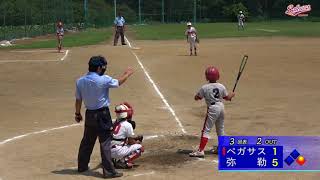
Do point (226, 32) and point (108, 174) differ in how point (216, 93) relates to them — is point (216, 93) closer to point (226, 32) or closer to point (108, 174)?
point (108, 174)

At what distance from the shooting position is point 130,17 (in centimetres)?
9412

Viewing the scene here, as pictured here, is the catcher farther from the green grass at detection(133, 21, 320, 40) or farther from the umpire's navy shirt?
the green grass at detection(133, 21, 320, 40)

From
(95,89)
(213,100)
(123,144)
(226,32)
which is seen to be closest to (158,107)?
(213,100)

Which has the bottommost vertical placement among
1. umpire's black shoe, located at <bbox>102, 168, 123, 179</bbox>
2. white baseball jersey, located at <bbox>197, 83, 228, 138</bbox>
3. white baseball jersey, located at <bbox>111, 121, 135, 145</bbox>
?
umpire's black shoe, located at <bbox>102, 168, 123, 179</bbox>

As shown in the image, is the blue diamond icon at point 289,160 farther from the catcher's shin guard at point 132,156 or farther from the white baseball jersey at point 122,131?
the white baseball jersey at point 122,131

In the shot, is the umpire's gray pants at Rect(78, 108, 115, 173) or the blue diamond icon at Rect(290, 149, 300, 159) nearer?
the umpire's gray pants at Rect(78, 108, 115, 173)

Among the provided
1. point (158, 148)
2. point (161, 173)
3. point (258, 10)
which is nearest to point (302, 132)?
point (158, 148)

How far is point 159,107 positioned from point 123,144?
613cm

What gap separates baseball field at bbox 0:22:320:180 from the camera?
9352 millimetres

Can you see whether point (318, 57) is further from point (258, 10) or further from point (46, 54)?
point (258, 10)

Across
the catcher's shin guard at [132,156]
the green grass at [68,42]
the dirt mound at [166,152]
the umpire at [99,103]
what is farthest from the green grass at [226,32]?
the umpire at [99,103]
